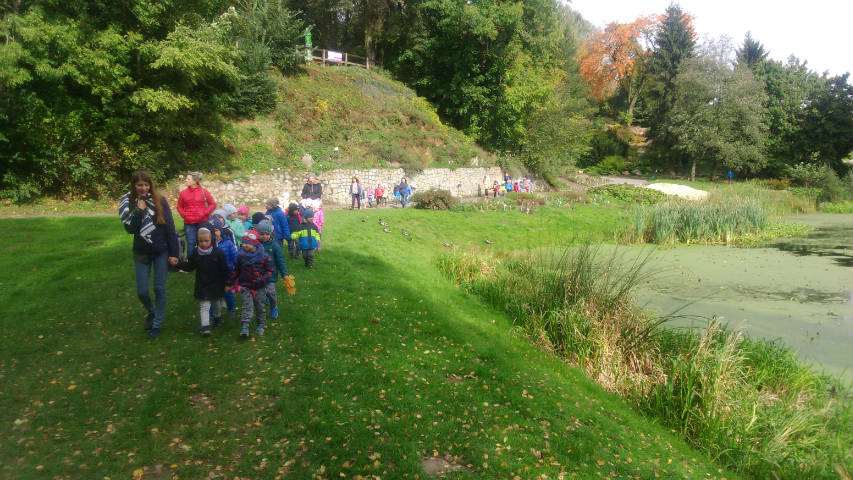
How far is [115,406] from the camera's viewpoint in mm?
4906

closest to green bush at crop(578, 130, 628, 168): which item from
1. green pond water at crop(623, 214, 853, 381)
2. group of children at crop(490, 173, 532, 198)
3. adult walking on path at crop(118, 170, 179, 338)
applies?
group of children at crop(490, 173, 532, 198)

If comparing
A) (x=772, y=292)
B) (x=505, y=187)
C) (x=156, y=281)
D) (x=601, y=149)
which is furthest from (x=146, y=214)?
(x=601, y=149)

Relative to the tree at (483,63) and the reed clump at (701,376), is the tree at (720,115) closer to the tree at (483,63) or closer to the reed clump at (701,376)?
the tree at (483,63)

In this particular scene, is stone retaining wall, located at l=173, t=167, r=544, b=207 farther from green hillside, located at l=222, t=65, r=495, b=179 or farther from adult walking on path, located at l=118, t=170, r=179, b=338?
adult walking on path, located at l=118, t=170, r=179, b=338

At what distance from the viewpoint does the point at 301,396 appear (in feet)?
17.2

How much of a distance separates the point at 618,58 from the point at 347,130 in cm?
3897

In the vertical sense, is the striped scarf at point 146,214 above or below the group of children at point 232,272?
above

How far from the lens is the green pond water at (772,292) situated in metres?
8.60

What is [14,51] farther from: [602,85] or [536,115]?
[602,85]

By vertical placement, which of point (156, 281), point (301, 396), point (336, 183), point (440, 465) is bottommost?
point (440, 465)

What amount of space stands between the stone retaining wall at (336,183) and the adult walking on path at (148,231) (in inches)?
417

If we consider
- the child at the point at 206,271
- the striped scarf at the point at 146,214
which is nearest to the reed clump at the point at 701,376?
the child at the point at 206,271

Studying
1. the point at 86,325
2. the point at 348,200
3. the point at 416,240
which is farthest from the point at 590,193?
the point at 86,325

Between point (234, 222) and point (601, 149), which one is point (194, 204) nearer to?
point (234, 222)
